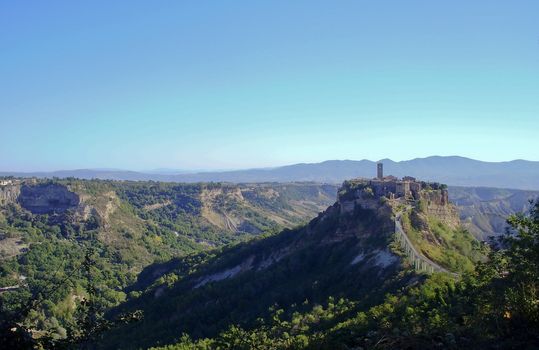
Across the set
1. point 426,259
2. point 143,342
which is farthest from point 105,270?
point 426,259

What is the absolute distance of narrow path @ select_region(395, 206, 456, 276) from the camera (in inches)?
1444

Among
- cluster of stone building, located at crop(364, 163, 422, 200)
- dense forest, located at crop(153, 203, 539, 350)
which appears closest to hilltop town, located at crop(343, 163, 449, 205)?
cluster of stone building, located at crop(364, 163, 422, 200)

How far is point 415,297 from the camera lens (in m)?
26.8

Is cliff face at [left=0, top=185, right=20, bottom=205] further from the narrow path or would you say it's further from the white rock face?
the white rock face

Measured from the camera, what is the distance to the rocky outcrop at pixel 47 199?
463ft

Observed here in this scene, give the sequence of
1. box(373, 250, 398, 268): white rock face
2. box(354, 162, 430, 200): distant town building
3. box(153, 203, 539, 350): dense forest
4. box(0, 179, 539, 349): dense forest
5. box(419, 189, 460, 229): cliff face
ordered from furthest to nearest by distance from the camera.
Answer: box(419, 189, 460, 229): cliff face, box(354, 162, 430, 200): distant town building, box(373, 250, 398, 268): white rock face, box(0, 179, 539, 349): dense forest, box(153, 203, 539, 350): dense forest

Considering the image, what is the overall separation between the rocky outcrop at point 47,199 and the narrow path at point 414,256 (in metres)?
114

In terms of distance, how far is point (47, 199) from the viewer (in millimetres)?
144625

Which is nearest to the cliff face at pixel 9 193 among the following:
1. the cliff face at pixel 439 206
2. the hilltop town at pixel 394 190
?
the hilltop town at pixel 394 190

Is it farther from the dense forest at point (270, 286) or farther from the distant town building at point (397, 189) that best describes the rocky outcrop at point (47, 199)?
the distant town building at point (397, 189)

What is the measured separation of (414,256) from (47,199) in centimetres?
12891

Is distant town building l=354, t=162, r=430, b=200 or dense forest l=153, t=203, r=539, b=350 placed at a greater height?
distant town building l=354, t=162, r=430, b=200

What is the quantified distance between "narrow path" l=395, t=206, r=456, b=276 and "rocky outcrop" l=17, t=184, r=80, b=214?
114m

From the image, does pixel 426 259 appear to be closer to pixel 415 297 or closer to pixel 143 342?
pixel 415 297
